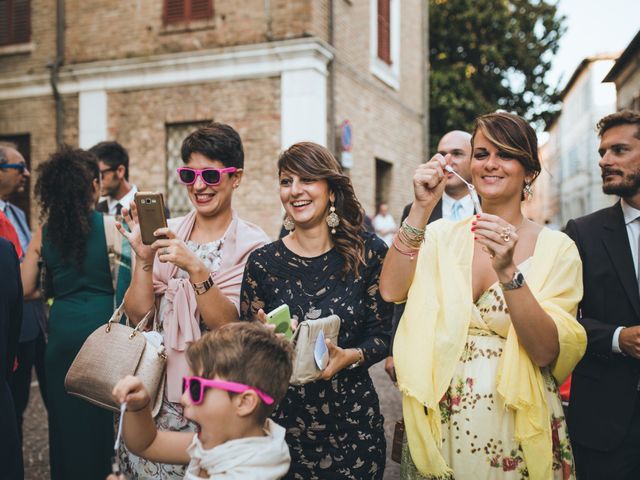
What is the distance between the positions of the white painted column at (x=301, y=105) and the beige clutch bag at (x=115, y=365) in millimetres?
8290

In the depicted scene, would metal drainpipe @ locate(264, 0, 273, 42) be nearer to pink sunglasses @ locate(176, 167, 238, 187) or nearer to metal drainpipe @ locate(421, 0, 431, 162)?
metal drainpipe @ locate(421, 0, 431, 162)

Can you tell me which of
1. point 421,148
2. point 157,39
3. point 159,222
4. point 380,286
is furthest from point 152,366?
point 421,148

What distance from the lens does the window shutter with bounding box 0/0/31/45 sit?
42.5 feet

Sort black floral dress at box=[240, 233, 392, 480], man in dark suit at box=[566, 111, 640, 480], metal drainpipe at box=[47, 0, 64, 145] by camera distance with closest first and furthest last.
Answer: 1. black floral dress at box=[240, 233, 392, 480]
2. man in dark suit at box=[566, 111, 640, 480]
3. metal drainpipe at box=[47, 0, 64, 145]

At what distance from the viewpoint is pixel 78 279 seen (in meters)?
3.81

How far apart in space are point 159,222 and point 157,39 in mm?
10167

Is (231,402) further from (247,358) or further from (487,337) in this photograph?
(487,337)

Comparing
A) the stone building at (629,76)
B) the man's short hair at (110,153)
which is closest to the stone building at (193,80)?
the stone building at (629,76)

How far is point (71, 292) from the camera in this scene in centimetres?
384

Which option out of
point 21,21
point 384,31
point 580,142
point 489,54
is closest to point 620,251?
point 384,31

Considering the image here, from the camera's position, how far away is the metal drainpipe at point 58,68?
12.5 m

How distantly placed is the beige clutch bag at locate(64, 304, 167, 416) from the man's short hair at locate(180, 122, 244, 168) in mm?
946

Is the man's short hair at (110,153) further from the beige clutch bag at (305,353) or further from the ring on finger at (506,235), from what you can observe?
the ring on finger at (506,235)

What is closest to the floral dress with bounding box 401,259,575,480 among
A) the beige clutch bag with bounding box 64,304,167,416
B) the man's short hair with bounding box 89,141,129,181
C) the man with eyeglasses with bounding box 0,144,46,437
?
the beige clutch bag with bounding box 64,304,167,416
